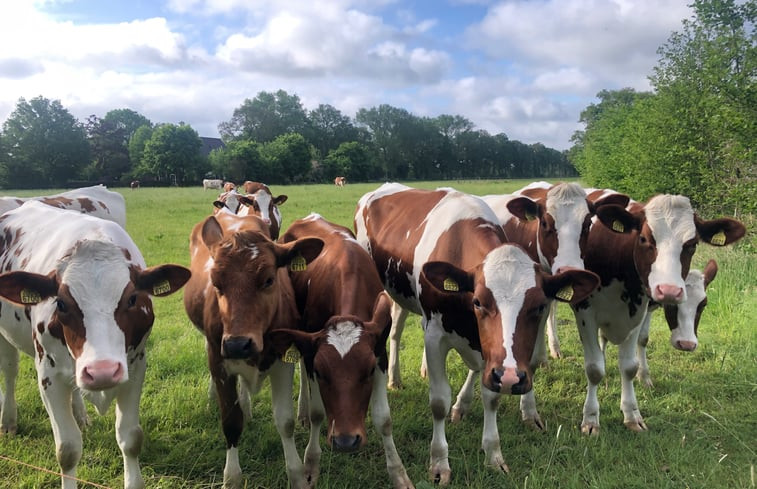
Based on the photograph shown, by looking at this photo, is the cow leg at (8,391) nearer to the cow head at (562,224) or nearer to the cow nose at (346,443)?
the cow nose at (346,443)

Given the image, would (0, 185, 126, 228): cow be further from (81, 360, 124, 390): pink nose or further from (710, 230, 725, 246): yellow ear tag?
(710, 230, 725, 246): yellow ear tag

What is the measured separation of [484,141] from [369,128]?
102 feet

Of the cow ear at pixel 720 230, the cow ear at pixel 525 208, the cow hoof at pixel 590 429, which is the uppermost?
the cow ear at pixel 525 208

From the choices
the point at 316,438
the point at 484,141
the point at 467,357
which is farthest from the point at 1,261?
the point at 484,141

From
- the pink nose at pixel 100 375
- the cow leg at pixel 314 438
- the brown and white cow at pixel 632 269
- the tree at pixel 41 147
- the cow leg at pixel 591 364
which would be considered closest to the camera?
the pink nose at pixel 100 375

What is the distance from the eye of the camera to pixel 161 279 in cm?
341

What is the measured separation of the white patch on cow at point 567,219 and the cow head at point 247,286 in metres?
2.26

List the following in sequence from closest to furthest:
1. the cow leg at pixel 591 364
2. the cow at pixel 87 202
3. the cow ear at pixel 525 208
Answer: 1. the cow leg at pixel 591 364
2. the cow ear at pixel 525 208
3. the cow at pixel 87 202

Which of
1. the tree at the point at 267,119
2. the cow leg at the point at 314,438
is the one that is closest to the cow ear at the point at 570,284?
the cow leg at the point at 314,438

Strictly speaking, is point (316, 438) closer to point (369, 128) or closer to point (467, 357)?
point (467, 357)

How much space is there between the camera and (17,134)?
68.8 metres

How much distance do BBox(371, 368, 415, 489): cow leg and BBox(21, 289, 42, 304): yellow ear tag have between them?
2.34 m

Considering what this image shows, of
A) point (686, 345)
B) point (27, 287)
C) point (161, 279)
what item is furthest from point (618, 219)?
point (27, 287)

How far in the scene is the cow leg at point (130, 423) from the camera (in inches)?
140
